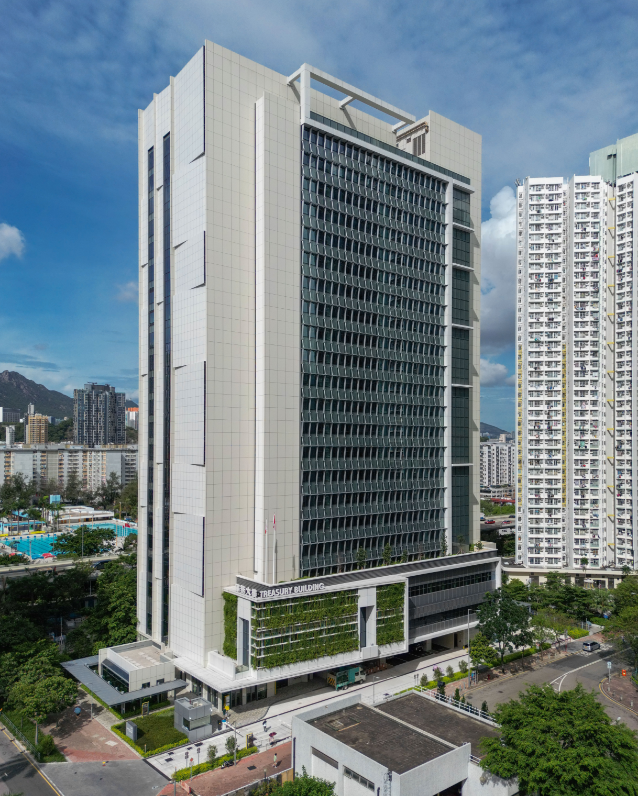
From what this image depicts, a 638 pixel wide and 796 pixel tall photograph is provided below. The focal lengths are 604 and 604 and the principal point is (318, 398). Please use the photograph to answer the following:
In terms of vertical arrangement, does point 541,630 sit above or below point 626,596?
below

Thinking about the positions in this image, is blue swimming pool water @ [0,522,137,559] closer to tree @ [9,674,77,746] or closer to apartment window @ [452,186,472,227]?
tree @ [9,674,77,746]

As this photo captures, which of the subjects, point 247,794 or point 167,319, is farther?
point 167,319

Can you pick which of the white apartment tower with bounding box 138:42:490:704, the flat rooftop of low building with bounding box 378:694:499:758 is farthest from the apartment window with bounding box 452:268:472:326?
the flat rooftop of low building with bounding box 378:694:499:758

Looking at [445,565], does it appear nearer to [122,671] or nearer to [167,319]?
[122,671]

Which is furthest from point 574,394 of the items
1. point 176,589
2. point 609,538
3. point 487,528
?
point 176,589

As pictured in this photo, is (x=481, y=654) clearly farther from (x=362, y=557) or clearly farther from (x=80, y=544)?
(x=80, y=544)

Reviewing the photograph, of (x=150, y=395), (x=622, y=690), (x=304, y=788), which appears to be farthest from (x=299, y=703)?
(x=150, y=395)

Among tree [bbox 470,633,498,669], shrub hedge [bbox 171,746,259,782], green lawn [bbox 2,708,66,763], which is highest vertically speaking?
tree [bbox 470,633,498,669]
